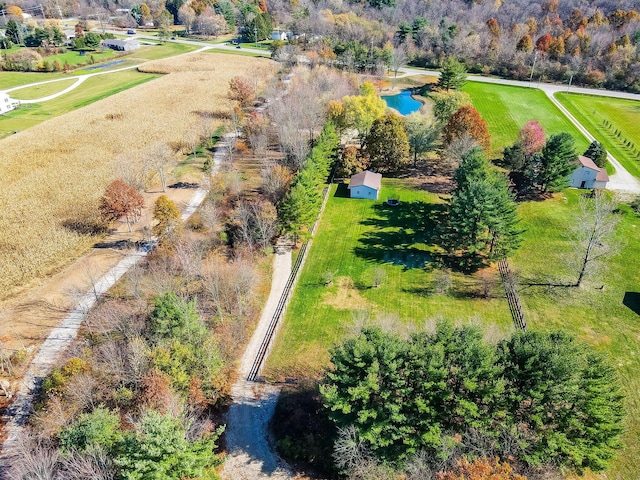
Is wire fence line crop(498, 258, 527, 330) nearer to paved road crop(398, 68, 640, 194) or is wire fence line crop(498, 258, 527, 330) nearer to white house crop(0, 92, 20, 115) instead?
paved road crop(398, 68, 640, 194)

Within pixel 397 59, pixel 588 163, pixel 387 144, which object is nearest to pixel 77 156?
pixel 387 144

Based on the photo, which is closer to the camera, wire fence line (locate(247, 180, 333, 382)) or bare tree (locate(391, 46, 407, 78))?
wire fence line (locate(247, 180, 333, 382))

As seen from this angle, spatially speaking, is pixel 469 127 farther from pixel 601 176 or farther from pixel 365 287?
pixel 365 287

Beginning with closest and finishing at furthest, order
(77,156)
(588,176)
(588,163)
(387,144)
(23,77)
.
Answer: (588,176), (588,163), (387,144), (77,156), (23,77)

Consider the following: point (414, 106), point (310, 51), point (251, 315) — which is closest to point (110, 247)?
point (251, 315)

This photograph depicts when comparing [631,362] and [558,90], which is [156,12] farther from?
[631,362]

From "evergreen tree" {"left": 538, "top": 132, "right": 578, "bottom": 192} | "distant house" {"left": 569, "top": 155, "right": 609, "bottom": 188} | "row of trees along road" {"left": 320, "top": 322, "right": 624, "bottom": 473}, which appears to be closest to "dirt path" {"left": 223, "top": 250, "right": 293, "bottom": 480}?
"row of trees along road" {"left": 320, "top": 322, "right": 624, "bottom": 473}

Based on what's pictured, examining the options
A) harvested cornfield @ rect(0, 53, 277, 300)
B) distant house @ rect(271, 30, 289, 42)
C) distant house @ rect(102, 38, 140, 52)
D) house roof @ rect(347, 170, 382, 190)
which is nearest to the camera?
harvested cornfield @ rect(0, 53, 277, 300)
